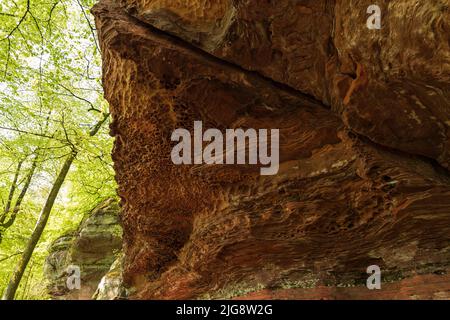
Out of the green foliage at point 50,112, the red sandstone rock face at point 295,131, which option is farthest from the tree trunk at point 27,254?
the red sandstone rock face at point 295,131

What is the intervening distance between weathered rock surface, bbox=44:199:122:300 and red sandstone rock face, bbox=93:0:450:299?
29.2 feet

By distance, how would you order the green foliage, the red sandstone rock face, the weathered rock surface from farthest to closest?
the weathered rock surface → the green foliage → the red sandstone rock face

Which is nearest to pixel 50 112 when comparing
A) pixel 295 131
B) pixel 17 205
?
pixel 17 205

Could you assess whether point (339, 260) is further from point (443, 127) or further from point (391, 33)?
point (391, 33)

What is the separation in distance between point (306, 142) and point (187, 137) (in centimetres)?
161

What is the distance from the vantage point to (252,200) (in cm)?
456

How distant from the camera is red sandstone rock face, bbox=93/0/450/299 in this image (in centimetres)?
338

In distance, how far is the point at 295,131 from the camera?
14.6 feet

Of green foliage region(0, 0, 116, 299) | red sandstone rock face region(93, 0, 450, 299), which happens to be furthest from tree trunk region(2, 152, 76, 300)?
red sandstone rock face region(93, 0, 450, 299)

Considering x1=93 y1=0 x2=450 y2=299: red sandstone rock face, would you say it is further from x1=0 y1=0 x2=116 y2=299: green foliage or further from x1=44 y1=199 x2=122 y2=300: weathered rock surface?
x1=44 y1=199 x2=122 y2=300: weathered rock surface

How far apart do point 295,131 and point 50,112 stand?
40.3 feet

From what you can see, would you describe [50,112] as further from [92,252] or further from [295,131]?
[295,131]

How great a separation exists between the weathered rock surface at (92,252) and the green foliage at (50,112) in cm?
75
